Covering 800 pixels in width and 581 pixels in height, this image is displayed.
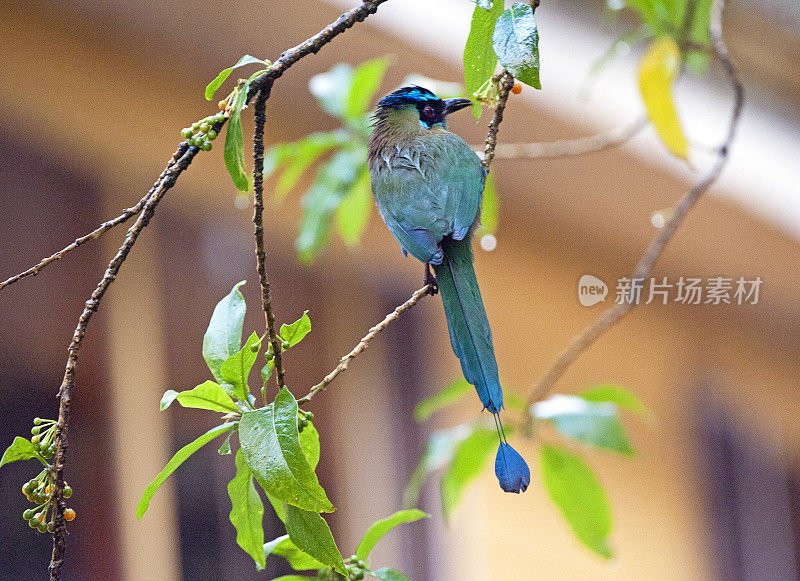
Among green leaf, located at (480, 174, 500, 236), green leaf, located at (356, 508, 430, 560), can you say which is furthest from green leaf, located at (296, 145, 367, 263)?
green leaf, located at (356, 508, 430, 560)

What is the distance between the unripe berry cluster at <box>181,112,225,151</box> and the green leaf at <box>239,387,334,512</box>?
0.19 metres

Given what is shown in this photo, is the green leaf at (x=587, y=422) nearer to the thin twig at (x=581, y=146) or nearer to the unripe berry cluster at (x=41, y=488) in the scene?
the thin twig at (x=581, y=146)

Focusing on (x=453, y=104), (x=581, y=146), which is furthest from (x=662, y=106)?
(x=453, y=104)

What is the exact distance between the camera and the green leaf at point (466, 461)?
1.52 metres

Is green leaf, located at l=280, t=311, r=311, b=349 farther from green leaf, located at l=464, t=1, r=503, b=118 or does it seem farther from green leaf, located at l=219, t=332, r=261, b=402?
green leaf, located at l=464, t=1, r=503, b=118

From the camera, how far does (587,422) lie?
58.2 inches

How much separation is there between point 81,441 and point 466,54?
189cm

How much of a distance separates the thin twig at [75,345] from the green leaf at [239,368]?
155 millimetres

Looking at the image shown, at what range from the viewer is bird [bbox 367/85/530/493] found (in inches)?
20.5

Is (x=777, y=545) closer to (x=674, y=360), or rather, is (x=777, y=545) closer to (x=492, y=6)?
(x=674, y=360)

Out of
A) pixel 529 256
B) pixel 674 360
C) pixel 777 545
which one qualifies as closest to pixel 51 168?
pixel 529 256

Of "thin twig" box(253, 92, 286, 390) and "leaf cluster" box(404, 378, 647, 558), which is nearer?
"thin twig" box(253, 92, 286, 390)

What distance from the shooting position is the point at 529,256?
2922 mm

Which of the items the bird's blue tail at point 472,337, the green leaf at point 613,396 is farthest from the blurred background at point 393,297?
the bird's blue tail at point 472,337
